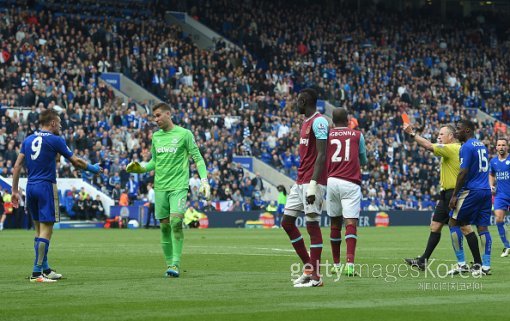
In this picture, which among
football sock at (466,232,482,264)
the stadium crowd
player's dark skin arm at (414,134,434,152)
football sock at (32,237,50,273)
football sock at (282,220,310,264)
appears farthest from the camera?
the stadium crowd

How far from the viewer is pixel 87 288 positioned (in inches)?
545

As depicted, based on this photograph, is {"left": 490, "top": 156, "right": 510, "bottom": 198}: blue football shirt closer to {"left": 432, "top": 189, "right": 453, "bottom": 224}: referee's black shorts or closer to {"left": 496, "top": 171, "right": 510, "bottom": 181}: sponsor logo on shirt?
{"left": 496, "top": 171, "right": 510, "bottom": 181}: sponsor logo on shirt

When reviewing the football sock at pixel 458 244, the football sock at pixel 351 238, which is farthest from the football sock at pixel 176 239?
the football sock at pixel 458 244

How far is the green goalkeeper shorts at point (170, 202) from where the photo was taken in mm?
15938

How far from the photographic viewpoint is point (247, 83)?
185 ft

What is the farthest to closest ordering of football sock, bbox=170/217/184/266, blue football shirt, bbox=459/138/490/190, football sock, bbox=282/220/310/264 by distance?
blue football shirt, bbox=459/138/490/190 → football sock, bbox=170/217/184/266 → football sock, bbox=282/220/310/264

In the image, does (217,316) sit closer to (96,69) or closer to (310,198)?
(310,198)

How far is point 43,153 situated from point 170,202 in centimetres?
203

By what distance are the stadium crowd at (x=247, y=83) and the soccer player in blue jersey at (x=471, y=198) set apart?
28422mm

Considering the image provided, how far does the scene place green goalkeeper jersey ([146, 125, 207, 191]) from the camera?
1612 cm

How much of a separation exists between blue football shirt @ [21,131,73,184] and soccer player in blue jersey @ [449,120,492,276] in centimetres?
592

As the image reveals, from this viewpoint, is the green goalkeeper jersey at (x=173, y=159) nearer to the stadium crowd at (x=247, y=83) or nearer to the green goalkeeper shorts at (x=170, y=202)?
the green goalkeeper shorts at (x=170, y=202)

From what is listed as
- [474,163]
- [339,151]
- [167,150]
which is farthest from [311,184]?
[474,163]

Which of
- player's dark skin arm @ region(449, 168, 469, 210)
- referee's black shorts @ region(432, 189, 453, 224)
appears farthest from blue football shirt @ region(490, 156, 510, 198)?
player's dark skin arm @ region(449, 168, 469, 210)
